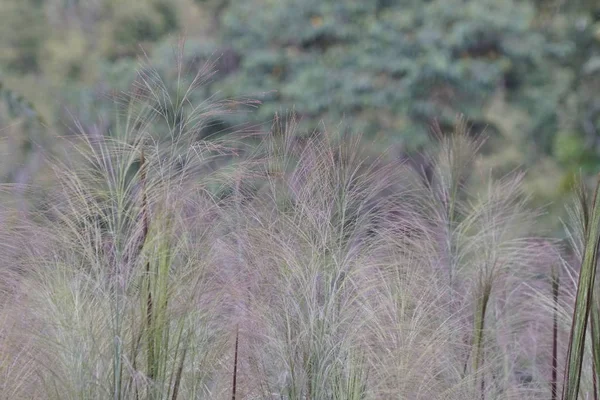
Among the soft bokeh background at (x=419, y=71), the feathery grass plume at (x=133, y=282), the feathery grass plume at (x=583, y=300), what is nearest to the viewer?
the feathery grass plume at (x=133, y=282)

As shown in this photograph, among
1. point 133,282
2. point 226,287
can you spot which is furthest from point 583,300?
point 133,282

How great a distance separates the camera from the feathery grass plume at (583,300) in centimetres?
215

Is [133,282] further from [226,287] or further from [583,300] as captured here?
[583,300]

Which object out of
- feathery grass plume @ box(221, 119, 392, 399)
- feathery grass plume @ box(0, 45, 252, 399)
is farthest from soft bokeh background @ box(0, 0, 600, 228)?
feathery grass plume @ box(0, 45, 252, 399)

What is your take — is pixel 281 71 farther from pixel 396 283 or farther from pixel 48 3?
pixel 396 283

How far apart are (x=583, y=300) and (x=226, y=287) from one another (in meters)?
0.97

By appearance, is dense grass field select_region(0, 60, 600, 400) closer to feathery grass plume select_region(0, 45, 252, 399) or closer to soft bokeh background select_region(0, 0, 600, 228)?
feathery grass plume select_region(0, 45, 252, 399)

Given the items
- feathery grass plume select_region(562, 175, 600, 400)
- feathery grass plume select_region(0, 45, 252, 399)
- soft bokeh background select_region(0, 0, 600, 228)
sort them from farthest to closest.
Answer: soft bokeh background select_region(0, 0, 600, 228)
feathery grass plume select_region(562, 175, 600, 400)
feathery grass plume select_region(0, 45, 252, 399)

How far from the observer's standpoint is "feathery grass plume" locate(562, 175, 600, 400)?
2.15m

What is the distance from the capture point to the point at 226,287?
2.21m

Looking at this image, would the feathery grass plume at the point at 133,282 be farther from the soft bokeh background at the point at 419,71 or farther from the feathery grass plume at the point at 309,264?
the soft bokeh background at the point at 419,71

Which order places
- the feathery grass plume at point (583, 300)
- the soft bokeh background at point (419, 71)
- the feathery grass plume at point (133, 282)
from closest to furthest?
1. the feathery grass plume at point (133, 282)
2. the feathery grass plume at point (583, 300)
3. the soft bokeh background at point (419, 71)

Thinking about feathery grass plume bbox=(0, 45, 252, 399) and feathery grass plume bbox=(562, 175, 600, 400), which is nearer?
feathery grass plume bbox=(0, 45, 252, 399)

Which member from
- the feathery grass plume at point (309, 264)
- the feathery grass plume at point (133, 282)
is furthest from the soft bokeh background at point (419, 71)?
the feathery grass plume at point (133, 282)
